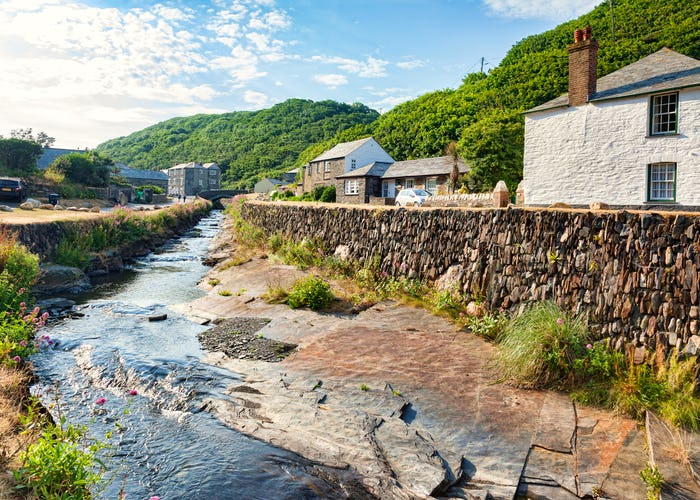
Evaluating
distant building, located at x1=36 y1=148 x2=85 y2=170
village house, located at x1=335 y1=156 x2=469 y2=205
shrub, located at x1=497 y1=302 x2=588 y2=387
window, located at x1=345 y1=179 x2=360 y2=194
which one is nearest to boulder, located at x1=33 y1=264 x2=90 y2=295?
shrub, located at x1=497 y1=302 x2=588 y2=387

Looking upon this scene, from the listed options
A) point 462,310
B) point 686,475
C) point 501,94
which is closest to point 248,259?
point 462,310

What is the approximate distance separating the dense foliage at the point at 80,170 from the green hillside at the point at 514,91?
38512 mm

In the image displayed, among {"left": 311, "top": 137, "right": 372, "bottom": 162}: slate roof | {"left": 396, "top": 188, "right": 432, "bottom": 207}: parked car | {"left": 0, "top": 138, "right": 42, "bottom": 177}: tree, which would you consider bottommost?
{"left": 396, "top": 188, "right": 432, "bottom": 207}: parked car

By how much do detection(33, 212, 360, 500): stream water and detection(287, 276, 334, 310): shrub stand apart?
3.11 m

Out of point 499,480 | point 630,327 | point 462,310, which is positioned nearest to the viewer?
point 499,480

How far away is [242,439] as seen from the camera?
7.62 m

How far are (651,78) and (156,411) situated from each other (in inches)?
890

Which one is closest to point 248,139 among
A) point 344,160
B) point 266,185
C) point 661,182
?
point 266,185

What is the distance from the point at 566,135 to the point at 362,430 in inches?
773

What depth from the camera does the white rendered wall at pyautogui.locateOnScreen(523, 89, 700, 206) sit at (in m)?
18.7

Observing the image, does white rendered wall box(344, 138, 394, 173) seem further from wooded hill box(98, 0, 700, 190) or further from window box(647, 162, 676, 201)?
window box(647, 162, 676, 201)

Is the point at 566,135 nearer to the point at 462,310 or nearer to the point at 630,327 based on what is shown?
the point at 462,310

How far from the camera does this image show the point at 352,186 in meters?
48.9

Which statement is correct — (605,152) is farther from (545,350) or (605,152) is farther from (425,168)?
(425,168)
